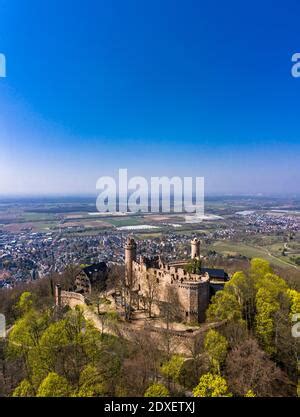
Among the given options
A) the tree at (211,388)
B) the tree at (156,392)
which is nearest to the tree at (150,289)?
the tree at (211,388)

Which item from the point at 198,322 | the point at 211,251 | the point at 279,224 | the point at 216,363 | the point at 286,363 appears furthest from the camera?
the point at 279,224

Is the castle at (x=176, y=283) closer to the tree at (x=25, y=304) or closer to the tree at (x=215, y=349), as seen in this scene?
the tree at (x=215, y=349)

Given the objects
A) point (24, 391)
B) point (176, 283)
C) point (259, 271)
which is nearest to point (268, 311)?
point (176, 283)

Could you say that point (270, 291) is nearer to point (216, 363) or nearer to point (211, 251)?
point (216, 363)

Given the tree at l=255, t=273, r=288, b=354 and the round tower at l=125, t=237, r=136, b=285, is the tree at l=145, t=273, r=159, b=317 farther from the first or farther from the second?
the tree at l=255, t=273, r=288, b=354

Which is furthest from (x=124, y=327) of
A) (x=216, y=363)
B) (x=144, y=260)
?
(x=144, y=260)
